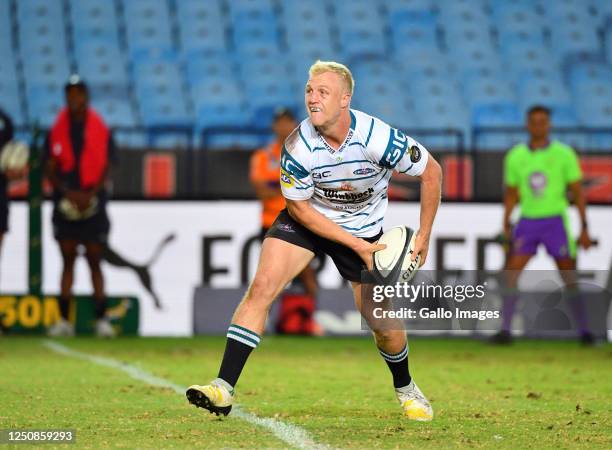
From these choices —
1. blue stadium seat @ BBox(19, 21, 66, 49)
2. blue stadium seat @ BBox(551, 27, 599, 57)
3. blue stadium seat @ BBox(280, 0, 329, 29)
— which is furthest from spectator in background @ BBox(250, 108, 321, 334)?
blue stadium seat @ BBox(551, 27, 599, 57)

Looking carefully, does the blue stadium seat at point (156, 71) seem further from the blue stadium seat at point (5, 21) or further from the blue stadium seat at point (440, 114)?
the blue stadium seat at point (440, 114)

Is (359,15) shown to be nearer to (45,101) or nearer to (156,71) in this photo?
(156,71)

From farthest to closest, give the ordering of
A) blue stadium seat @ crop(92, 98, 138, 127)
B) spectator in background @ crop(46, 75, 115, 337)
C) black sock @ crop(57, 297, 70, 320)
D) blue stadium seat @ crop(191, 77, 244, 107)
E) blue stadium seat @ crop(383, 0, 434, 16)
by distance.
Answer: blue stadium seat @ crop(383, 0, 434, 16), blue stadium seat @ crop(191, 77, 244, 107), blue stadium seat @ crop(92, 98, 138, 127), black sock @ crop(57, 297, 70, 320), spectator in background @ crop(46, 75, 115, 337)

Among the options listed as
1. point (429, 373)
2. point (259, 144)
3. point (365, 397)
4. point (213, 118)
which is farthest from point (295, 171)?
point (213, 118)

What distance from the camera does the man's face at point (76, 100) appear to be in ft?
42.5

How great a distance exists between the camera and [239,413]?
7.07 meters

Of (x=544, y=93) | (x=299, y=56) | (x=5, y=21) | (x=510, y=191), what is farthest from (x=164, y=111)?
(x=510, y=191)

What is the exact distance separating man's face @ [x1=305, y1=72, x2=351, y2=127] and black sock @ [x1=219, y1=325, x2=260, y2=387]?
1117mm

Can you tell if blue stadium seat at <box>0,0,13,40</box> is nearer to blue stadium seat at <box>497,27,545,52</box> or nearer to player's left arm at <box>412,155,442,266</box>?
blue stadium seat at <box>497,27,545,52</box>

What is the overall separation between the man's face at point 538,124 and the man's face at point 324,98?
6.29 meters

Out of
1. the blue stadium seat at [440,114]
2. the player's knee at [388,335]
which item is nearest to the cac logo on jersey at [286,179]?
the player's knee at [388,335]

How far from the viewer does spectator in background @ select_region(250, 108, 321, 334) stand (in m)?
12.9

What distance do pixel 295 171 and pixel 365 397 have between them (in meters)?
2.09

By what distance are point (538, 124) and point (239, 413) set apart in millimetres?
6411
